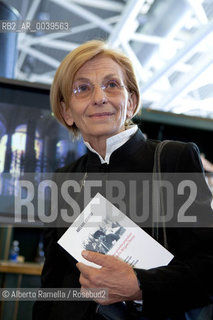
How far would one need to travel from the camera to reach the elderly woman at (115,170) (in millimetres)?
954

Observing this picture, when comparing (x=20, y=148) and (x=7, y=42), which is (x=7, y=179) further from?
(x=7, y=42)

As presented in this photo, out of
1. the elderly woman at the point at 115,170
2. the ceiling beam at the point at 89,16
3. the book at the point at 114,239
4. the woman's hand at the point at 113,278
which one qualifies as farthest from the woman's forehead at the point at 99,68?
the ceiling beam at the point at 89,16

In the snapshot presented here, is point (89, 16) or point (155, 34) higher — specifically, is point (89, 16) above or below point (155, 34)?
above

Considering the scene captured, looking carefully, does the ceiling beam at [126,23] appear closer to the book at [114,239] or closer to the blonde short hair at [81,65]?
the blonde short hair at [81,65]

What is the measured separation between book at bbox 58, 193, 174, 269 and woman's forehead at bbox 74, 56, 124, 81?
394 mm

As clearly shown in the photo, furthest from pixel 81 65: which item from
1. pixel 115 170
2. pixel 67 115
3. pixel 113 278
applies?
pixel 113 278

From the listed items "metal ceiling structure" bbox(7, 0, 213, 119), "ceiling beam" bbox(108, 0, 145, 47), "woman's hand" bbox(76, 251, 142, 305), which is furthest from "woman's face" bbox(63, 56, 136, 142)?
"ceiling beam" bbox(108, 0, 145, 47)

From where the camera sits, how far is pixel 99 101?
3.82ft

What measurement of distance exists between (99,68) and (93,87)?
0.21 feet

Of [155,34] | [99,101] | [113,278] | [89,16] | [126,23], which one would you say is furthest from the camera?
[89,16]

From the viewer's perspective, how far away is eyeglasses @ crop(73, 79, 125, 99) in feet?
3.94

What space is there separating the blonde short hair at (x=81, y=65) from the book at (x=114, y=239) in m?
0.39

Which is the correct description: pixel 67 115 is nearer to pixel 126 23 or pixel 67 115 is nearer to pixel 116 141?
pixel 116 141

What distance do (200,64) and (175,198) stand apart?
4.11 meters
